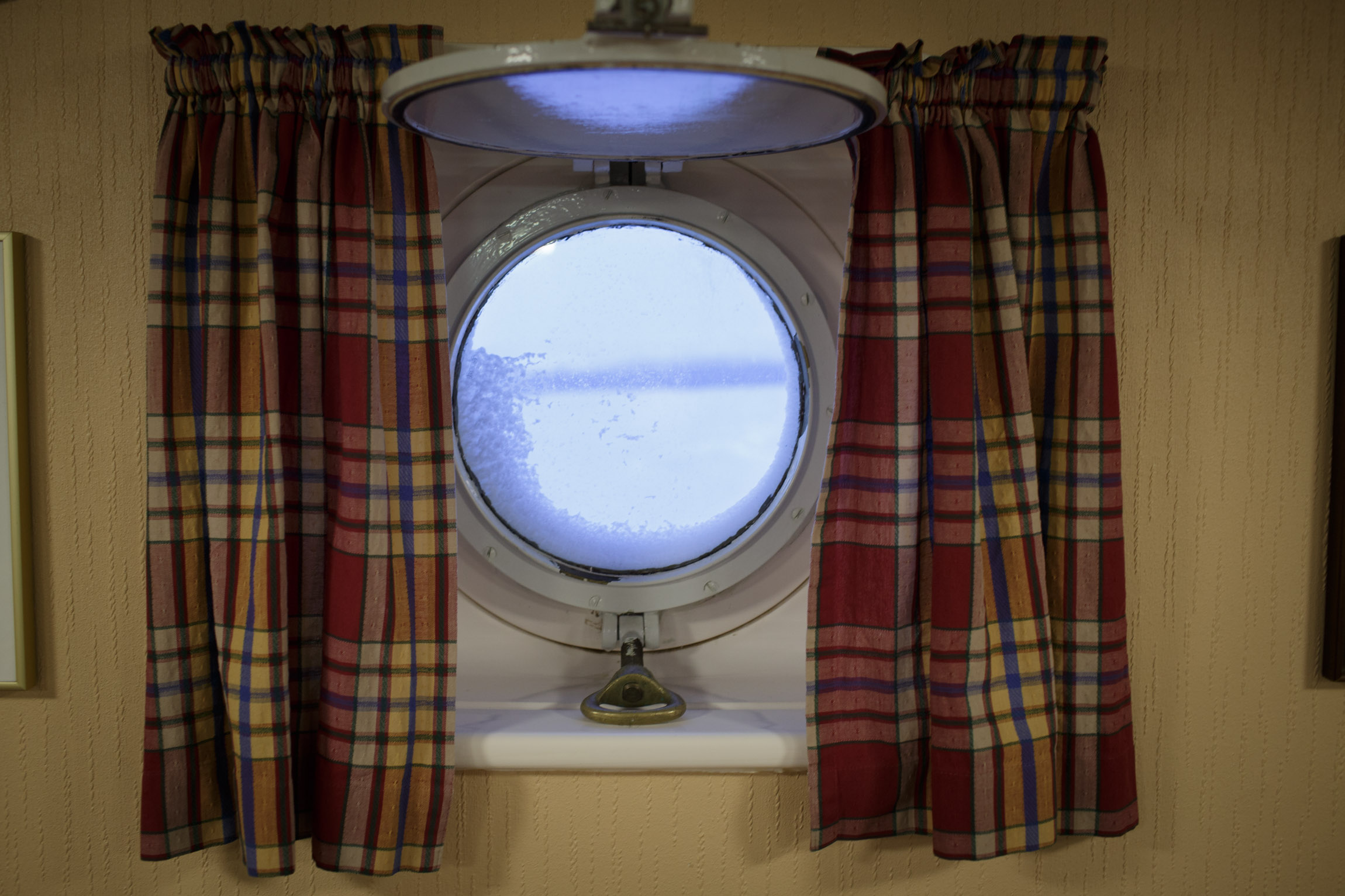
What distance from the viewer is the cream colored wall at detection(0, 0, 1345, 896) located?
1.33m

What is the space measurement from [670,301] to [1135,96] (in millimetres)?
779

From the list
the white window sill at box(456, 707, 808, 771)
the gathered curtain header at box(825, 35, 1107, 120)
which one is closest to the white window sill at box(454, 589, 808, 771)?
the white window sill at box(456, 707, 808, 771)

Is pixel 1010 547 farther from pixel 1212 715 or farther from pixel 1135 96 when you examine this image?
pixel 1135 96

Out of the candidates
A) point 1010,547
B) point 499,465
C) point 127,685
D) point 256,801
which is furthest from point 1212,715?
point 127,685

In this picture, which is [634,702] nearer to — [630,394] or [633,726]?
[633,726]

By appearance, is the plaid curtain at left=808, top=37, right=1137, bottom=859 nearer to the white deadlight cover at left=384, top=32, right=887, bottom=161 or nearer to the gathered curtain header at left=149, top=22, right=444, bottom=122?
the white deadlight cover at left=384, top=32, right=887, bottom=161

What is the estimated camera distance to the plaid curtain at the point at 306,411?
1.21 metres

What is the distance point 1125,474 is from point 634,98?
107cm

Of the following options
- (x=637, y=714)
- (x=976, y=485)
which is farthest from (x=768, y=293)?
(x=637, y=714)

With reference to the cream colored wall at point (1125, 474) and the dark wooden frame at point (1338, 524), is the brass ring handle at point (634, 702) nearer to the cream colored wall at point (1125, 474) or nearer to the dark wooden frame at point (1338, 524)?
the cream colored wall at point (1125, 474)

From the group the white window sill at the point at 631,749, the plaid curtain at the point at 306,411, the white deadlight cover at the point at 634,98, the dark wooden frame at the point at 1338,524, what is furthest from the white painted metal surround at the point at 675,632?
the dark wooden frame at the point at 1338,524

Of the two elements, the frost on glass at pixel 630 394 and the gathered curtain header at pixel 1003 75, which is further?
the frost on glass at pixel 630 394

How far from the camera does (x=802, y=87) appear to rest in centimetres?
Result: 61

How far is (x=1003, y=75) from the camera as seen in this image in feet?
4.08
